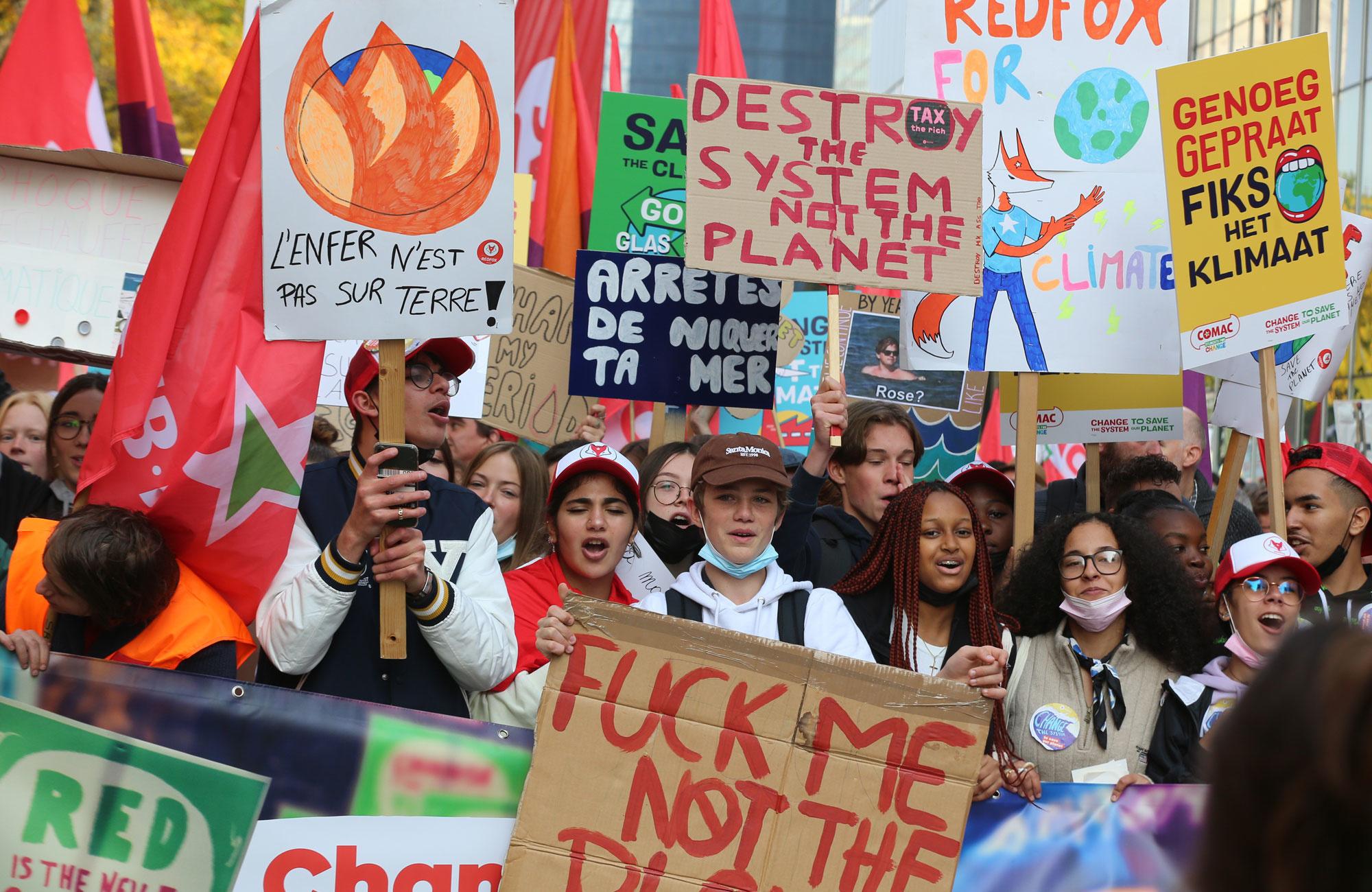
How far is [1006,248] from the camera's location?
545 centimetres

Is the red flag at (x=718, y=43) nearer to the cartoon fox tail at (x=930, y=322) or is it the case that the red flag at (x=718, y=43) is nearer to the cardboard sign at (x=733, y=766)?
the cartoon fox tail at (x=930, y=322)

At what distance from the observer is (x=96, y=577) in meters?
3.55


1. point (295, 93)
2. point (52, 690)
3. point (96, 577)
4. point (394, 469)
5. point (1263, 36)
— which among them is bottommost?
point (52, 690)

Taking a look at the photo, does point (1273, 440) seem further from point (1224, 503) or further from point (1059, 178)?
point (1059, 178)

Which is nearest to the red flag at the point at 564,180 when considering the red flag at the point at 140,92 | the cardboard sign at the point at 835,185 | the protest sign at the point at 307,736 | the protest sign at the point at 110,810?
the red flag at the point at 140,92

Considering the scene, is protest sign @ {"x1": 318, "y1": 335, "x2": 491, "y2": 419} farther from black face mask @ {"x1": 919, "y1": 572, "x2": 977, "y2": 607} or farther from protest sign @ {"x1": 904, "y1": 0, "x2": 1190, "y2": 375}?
black face mask @ {"x1": 919, "y1": 572, "x2": 977, "y2": 607}

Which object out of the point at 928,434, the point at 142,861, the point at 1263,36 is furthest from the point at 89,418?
the point at 1263,36

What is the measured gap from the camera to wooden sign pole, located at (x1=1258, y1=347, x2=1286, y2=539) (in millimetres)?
4836

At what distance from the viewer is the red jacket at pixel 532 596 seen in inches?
165

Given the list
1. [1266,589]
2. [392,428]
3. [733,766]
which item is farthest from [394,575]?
[1266,589]

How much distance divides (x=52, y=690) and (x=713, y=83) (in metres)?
2.74

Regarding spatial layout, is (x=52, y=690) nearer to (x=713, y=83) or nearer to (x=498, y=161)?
(x=498, y=161)

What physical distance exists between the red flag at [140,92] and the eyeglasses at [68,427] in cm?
192

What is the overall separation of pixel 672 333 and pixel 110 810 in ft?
8.54
